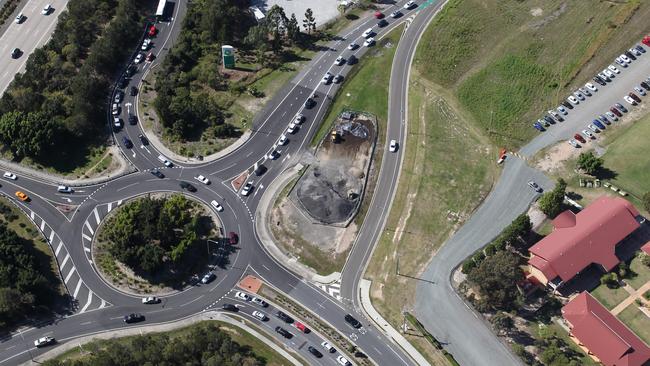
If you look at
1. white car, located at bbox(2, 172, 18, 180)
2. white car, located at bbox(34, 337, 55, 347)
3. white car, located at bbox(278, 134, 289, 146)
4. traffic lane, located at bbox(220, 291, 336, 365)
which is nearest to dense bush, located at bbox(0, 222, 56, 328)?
white car, located at bbox(34, 337, 55, 347)

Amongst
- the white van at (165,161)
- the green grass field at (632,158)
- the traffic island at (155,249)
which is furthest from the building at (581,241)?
the white van at (165,161)

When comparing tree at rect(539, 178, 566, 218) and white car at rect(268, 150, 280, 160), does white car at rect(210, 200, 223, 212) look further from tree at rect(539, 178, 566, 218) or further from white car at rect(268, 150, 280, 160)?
tree at rect(539, 178, 566, 218)

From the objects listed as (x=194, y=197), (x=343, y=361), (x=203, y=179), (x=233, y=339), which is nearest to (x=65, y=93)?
(x=203, y=179)

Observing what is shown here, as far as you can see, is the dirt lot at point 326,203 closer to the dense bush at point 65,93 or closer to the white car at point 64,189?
the white car at point 64,189

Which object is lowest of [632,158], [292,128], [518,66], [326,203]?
[326,203]

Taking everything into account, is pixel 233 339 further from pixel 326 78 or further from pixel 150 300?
pixel 326 78

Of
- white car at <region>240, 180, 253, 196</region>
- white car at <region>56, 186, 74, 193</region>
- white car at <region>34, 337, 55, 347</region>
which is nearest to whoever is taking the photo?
white car at <region>34, 337, 55, 347</region>
